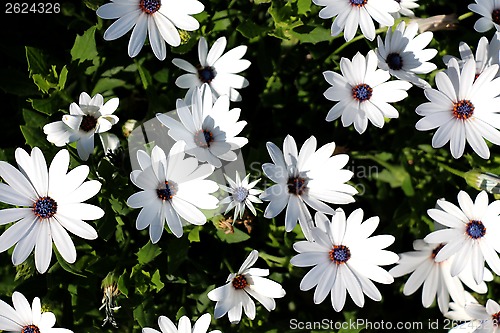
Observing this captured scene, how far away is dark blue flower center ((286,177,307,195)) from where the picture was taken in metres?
2.08

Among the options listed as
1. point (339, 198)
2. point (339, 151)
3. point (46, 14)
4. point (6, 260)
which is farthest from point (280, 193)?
point (46, 14)

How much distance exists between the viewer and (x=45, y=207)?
6.43 ft

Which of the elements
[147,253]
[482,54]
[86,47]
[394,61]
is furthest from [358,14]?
[147,253]

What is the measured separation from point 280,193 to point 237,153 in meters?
0.24

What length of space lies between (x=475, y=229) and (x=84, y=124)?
4.77 ft

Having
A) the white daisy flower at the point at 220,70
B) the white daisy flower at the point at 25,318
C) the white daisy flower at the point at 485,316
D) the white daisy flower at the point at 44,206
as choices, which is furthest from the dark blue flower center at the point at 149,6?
the white daisy flower at the point at 485,316

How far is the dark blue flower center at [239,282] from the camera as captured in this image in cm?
211

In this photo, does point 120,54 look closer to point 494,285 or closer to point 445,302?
point 445,302

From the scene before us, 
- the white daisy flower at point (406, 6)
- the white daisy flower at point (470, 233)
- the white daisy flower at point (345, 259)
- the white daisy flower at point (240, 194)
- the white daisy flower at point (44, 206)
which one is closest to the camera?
the white daisy flower at point (44, 206)

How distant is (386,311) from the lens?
2.88m

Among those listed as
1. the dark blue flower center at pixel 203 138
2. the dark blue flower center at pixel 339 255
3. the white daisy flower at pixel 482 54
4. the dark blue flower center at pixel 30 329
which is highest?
the white daisy flower at pixel 482 54

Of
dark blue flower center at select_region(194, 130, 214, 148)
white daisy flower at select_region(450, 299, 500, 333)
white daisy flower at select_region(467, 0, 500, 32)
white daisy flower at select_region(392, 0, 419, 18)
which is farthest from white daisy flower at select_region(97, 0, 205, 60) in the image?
white daisy flower at select_region(450, 299, 500, 333)

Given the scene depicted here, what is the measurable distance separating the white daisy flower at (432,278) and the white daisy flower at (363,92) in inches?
23.2

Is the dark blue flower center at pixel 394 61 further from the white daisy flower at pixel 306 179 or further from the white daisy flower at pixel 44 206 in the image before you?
the white daisy flower at pixel 44 206
